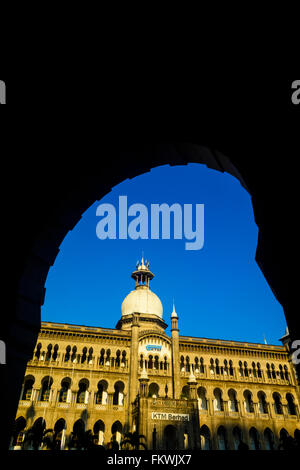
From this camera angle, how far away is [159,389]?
1494 inches

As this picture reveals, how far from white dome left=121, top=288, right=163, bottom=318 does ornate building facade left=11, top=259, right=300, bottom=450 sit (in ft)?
13.6

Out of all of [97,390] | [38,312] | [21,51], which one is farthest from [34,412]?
[21,51]

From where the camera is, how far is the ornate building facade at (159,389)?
32.4 meters

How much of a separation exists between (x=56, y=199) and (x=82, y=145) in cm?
102

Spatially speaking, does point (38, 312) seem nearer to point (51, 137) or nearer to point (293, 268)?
point (51, 137)

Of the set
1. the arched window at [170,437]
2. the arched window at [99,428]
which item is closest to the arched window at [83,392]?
the arched window at [99,428]

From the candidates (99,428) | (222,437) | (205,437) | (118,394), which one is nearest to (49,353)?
(118,394)

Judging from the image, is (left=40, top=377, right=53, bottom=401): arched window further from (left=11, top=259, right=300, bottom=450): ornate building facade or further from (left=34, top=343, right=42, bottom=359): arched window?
(left=34, top=343, right=42, bottom=359): arched window

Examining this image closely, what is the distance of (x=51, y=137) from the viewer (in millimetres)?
4977

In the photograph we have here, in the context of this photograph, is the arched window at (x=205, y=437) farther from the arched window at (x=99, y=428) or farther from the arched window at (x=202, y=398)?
the arched window at (x=99, y=428)

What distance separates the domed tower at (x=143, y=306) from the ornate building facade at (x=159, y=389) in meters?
2.01

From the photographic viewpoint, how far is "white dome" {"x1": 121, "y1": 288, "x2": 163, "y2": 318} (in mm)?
49500

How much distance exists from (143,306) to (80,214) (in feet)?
150

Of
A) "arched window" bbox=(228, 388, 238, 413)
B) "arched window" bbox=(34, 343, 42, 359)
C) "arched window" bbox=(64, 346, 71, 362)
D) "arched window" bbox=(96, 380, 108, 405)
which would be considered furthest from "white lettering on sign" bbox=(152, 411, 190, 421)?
"arched window" bbox=(34, 343, 42, 359)
